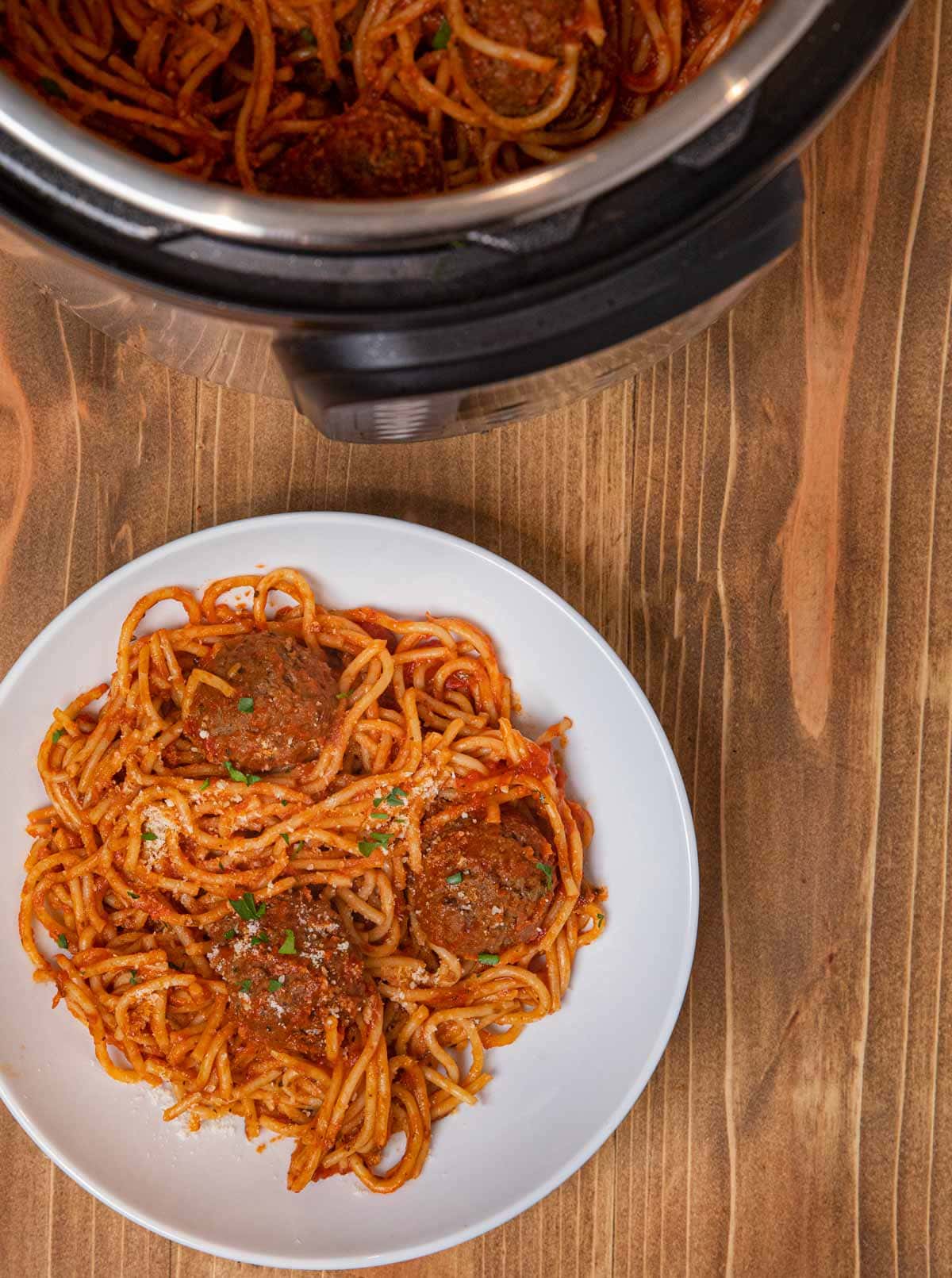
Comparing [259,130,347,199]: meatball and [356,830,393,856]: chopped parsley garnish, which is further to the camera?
[356,830,393,856]: chopped parsley garnish

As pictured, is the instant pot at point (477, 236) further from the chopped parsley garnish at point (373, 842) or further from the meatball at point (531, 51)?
the chopped parsley garnish at point (373, 842)

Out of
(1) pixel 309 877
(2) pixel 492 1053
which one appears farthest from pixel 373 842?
(2) pixel 492 1053

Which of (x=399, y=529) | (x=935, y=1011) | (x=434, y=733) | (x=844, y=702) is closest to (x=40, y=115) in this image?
(x=399, y=529)

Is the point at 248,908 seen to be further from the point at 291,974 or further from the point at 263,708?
the point at 263,708

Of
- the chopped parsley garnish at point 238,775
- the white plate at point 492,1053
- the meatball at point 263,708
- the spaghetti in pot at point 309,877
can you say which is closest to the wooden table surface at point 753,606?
the white plate at point 492,1053

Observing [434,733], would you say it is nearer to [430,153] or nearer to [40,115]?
[430,153]

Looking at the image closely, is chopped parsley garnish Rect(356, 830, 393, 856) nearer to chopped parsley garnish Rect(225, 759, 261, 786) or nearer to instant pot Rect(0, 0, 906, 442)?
chopped parsley garnish Rect(225, 759, 261, 786)

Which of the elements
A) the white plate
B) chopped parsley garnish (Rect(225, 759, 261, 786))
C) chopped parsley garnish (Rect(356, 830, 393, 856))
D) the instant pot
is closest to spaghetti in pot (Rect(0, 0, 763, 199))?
the instant pot
